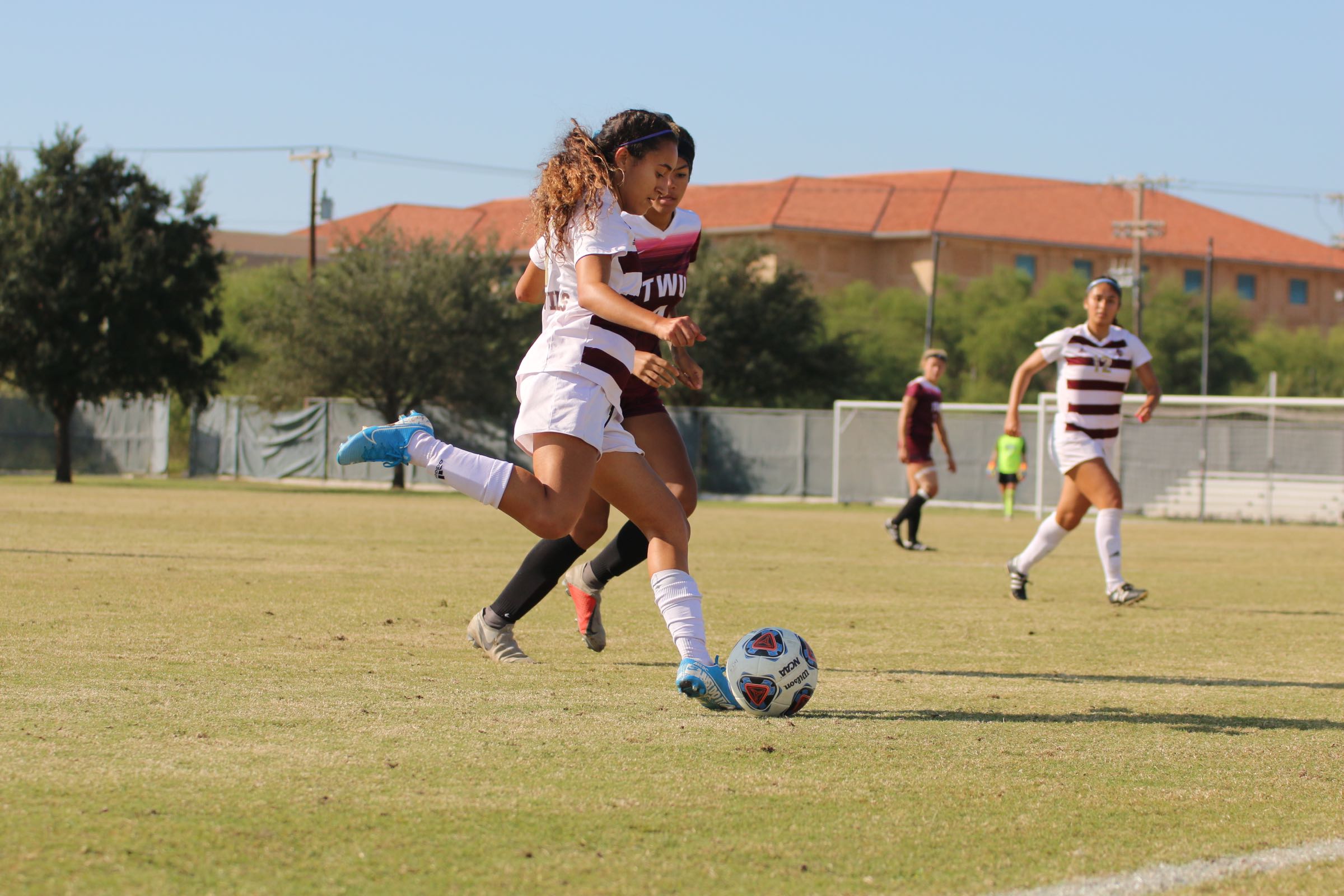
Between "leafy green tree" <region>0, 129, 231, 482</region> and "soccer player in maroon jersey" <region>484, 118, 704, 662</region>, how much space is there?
28234 millimetres

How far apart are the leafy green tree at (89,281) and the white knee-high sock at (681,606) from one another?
29.4 metres

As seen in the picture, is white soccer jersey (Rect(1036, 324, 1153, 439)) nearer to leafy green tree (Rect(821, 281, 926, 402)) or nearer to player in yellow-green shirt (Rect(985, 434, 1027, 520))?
player in yellow-green shirt (Rect(985, 434, 1027, 520))

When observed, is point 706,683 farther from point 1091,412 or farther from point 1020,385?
point 1020,385

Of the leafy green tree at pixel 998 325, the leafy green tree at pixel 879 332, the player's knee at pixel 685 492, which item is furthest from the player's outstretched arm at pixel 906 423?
the leafy green tree at pixel 998 325

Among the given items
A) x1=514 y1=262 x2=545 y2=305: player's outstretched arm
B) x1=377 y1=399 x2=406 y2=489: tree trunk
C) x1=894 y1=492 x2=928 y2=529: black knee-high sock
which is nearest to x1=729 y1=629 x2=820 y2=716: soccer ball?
x1=514 y1=262 x2=545 y2=305: player's outstretched arm

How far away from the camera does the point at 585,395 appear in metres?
4.98

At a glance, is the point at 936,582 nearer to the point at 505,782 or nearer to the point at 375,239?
the point at 505,782

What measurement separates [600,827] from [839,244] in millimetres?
71830

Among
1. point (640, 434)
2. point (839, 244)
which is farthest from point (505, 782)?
point (839, 244)

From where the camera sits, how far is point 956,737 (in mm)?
4664

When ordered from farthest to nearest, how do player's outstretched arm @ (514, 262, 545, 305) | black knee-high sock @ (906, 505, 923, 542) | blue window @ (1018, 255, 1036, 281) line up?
blue window @ (1018, 255, 1036, 281) → black knee-high sock @ (906, 505, 923, 542) → player's outstretched arm @ (514, 262, 545, 305)

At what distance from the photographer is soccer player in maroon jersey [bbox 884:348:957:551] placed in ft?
50.6

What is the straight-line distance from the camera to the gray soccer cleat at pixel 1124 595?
30.9 ft

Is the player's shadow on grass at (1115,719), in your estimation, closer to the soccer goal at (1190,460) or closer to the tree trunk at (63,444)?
the soccer goal at (1190,460)
